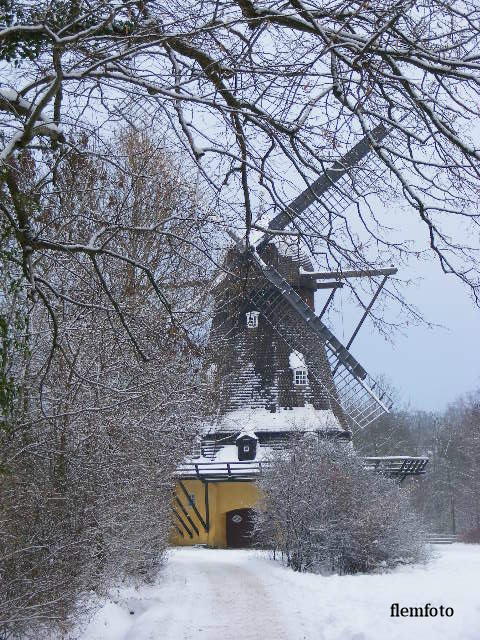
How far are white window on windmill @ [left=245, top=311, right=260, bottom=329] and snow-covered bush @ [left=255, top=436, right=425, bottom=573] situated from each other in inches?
247

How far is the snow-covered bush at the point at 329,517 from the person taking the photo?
17344 mm

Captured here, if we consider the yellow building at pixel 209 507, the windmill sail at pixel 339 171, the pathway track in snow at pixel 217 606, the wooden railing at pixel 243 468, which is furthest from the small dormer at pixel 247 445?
the windmill sail at pixel 339 171

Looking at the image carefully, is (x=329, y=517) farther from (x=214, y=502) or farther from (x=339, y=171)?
(x=339, y=171)

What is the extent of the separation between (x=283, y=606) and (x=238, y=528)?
1453 cm

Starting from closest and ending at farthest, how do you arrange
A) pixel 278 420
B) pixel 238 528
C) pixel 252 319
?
1. pixel 278 420
2. pixel 252 319
3. pixel 238 528

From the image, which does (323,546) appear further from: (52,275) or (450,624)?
(52,275)

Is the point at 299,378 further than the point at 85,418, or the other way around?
the point at 299,378

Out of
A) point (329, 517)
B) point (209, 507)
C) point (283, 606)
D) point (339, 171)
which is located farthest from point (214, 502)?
point (339, 171)

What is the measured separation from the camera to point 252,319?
24.7 m

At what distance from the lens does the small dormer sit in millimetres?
24250

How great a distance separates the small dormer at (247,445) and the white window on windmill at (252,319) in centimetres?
317

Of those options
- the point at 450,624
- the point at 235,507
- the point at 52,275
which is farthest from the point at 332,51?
the point at 235,507

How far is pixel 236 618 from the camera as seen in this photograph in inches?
438

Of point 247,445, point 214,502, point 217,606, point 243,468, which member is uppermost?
point 247,445
